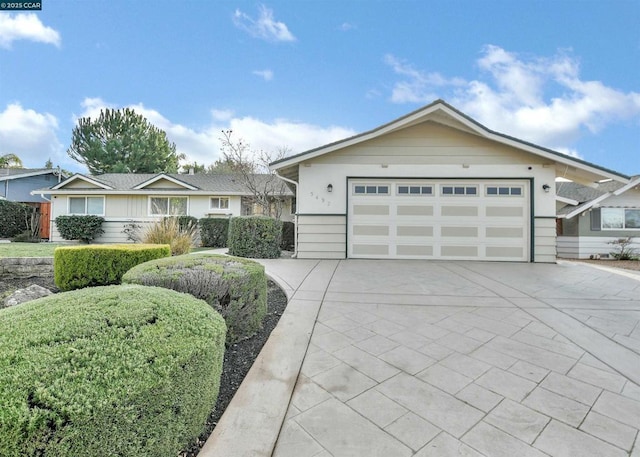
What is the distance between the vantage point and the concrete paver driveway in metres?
1.60

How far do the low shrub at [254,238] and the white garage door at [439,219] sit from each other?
7.73ft

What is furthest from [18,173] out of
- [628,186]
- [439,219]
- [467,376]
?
[628,186]

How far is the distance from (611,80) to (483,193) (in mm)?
9597

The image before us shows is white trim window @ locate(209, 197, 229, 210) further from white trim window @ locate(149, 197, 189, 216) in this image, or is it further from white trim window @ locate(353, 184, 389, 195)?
white trim window @ locate(353, 184, 389, 195)

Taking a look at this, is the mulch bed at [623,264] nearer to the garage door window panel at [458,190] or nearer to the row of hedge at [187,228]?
the garage door window panel at [458,190]

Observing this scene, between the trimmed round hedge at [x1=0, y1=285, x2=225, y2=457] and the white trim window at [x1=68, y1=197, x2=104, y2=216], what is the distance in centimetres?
1618

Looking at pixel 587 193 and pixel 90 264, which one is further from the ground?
pixel 587 193

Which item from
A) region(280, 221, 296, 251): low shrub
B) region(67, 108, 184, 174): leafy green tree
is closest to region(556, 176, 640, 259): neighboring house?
region(280, 221, 296, 251): low shrub

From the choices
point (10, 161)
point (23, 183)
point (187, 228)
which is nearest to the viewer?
point (187, 228)

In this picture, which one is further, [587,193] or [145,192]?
[587,193]

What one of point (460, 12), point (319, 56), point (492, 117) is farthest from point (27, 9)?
point (492, 117)

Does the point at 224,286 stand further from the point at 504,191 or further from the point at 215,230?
the point at 215,230

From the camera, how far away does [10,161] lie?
2702 centimetres

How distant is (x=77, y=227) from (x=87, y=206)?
1548 millimetres
